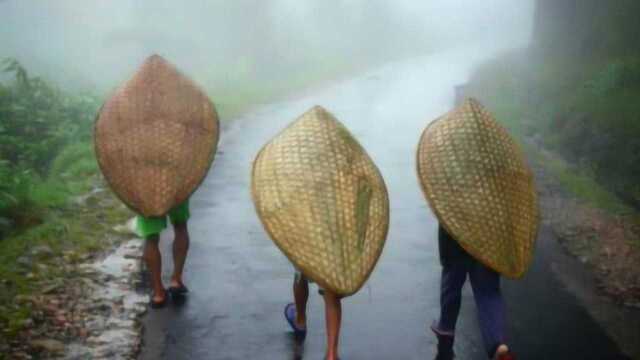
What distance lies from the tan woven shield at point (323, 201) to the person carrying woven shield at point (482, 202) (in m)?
0.37

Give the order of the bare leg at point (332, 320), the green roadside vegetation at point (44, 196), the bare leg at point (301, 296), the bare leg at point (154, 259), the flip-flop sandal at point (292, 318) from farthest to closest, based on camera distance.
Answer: the green roadside vegetation at point (44, 196)
the bare leg at point (154, 259)
the flip-flop sandal at point (292, 318)
the bare leg at point (301, 296)
the bare leg at point (332, 320)

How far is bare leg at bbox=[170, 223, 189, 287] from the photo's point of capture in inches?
231

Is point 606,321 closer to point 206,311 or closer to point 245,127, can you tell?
point 206,311

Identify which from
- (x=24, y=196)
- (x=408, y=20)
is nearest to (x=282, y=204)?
(x=24, y=196)

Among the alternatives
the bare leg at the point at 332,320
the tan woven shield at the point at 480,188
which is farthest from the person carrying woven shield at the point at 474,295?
the bare leg at the point at 332,320

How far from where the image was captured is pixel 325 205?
14.2ft

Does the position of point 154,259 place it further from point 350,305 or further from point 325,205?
point 325,205

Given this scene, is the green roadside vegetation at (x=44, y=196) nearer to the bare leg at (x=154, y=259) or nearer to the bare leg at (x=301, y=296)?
the bare leg at (x=154, y=259)

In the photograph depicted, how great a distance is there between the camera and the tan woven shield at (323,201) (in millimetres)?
4219

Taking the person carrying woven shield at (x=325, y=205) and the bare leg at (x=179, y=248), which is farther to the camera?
the bare leg at (x=179, y=248)

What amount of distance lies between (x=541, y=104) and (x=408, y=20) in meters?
41.7

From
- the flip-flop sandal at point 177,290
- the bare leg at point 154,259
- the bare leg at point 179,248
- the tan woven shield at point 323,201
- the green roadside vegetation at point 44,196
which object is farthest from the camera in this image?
the green roadside vegetation at point 44,196

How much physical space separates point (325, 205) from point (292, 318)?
4.32 feet

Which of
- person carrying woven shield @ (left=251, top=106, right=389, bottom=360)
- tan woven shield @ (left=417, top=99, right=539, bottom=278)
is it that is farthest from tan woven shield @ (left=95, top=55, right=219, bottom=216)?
tan woven shield @ (left=417, top=99, right=539, bottom=278)
